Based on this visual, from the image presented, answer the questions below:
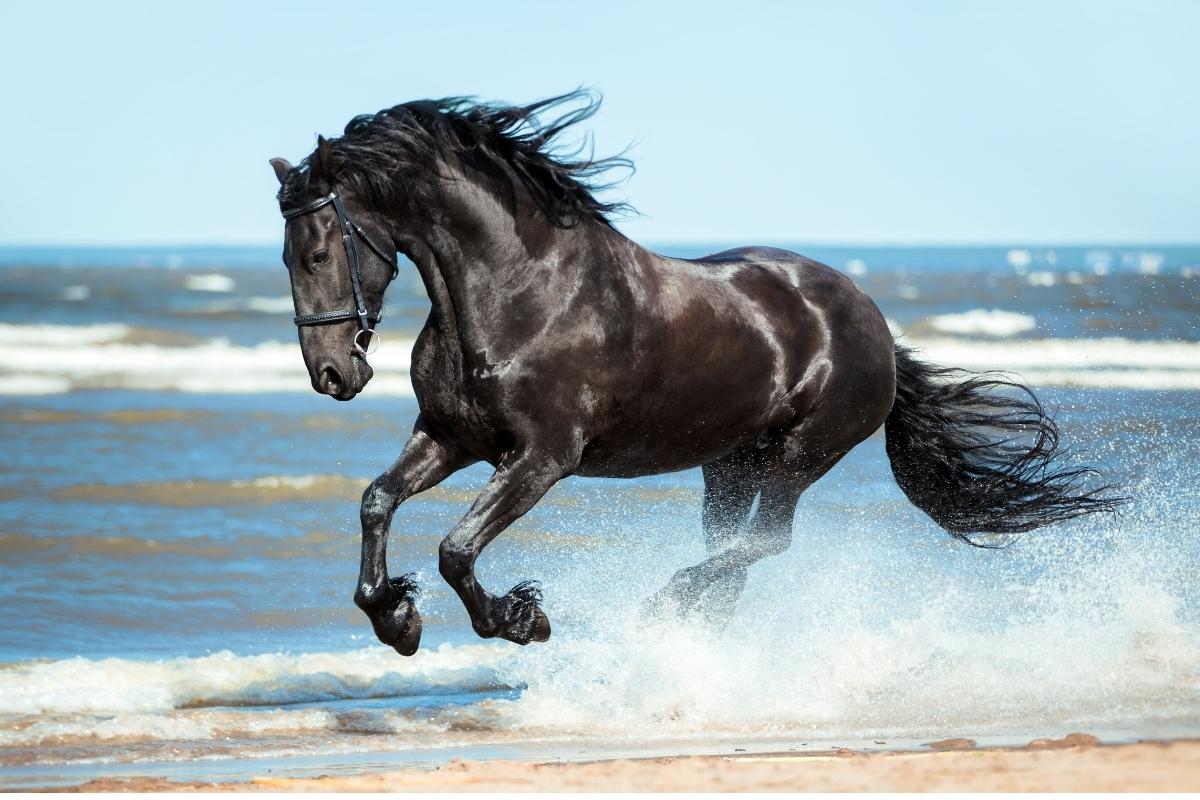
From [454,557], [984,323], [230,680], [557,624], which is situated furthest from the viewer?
[984,323]

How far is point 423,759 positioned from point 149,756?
99 centimetres

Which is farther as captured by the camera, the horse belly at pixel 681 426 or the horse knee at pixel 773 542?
the horse knee at pixel 773 542

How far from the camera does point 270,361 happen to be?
23922mm

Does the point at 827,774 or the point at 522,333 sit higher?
the point at 522,333

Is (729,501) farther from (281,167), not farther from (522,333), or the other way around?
(281,167)

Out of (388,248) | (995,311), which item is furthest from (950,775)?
(995,311)

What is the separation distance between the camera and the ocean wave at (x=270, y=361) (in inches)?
792

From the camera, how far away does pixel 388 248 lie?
196 inches

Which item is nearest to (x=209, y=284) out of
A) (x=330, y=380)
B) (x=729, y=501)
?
(x=729, y=501)

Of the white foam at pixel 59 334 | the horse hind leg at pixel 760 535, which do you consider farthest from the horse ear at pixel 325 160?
the white foam at pixel 59 334

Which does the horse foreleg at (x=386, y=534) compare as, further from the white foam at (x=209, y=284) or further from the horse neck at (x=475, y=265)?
the white foam at (x=209, y=284)

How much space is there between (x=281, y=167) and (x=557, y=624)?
2708 mm

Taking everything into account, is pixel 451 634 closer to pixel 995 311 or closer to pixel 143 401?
pixel 143 401

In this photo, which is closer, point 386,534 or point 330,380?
point 330,380
